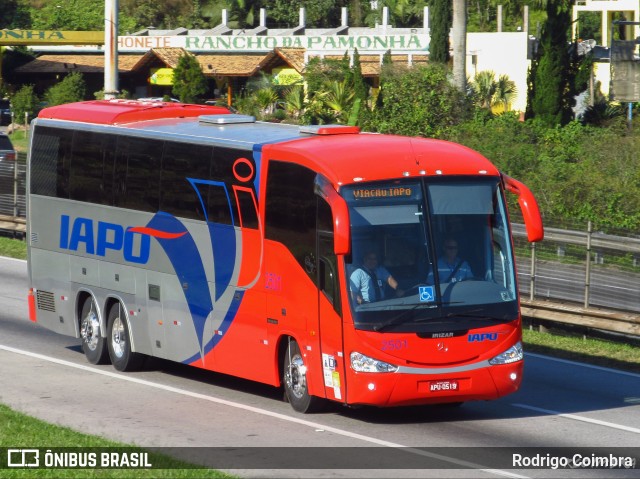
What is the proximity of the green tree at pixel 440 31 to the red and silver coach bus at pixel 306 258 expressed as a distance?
38285 mm

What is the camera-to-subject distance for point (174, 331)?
16.2 m

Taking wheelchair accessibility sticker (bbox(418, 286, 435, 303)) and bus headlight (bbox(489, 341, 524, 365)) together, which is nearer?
wheelchair accessibility sticker (bbox(418, 286, 435, 303))

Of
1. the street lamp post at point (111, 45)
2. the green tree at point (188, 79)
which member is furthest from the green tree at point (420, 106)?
the green tree at point (188, 79)

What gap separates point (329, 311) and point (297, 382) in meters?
1.29

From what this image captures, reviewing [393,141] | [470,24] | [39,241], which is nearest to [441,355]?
[393,141]

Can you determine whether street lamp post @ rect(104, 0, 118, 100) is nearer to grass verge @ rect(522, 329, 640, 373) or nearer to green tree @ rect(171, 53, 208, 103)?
grass verge @ rect(522, 329, 640, 373)

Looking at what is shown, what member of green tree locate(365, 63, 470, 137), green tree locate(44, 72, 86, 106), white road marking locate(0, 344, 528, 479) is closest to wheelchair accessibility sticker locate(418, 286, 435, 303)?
white road marking locate(0, 344, 528, 479)

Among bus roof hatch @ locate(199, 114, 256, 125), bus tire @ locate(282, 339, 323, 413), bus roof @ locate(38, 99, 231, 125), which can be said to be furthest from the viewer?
bus roof @ locate(38, 99, 231, 125)

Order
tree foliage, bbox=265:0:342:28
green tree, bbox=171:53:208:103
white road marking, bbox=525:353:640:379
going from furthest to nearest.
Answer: tree foliage, bbox=265:0:342:28 → green tree, bbox=171:53:208:103 → white road marking, bbox=525:353:640:379

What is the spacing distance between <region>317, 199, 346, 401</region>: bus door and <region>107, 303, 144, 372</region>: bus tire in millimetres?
4698

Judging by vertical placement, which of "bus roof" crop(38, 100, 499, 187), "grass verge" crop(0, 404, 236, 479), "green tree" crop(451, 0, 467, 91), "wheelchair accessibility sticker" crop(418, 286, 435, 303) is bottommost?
"grass verge" crop(0, 404, 236, 479)

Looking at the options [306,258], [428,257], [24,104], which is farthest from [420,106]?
[24,104]

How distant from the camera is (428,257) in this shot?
1316 centimetres

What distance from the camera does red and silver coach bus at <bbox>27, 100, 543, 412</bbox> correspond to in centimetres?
1303
